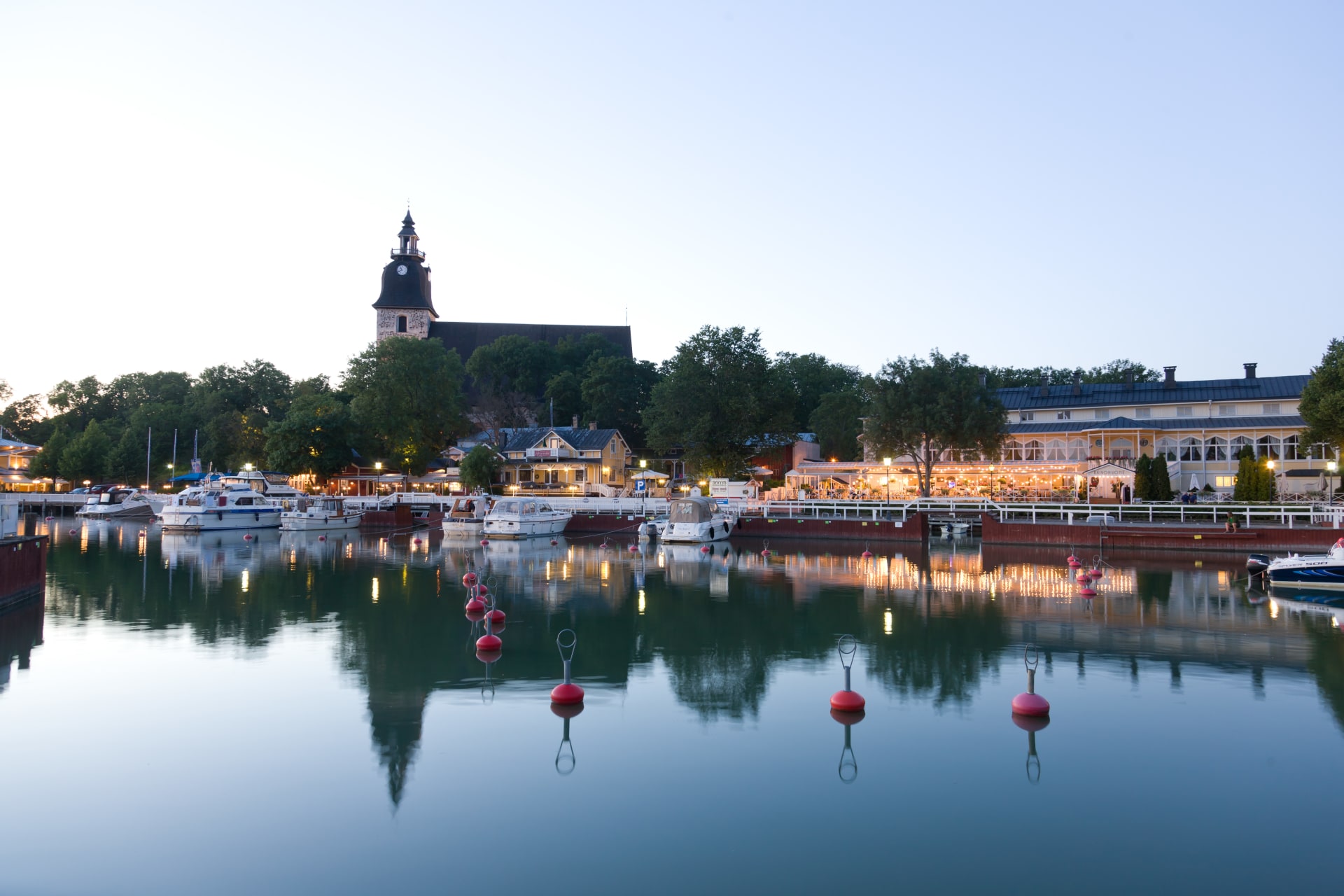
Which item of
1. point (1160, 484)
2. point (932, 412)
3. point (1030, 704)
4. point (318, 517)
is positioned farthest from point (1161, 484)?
point (318, 517)

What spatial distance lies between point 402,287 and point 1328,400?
3644 inches

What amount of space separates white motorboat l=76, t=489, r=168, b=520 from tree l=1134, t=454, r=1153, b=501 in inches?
2918

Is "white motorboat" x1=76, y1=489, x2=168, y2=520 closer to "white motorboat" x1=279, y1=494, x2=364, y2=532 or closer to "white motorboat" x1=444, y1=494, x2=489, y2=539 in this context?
"white motorboat" x1=279, y1=494, x2=364, y2=532

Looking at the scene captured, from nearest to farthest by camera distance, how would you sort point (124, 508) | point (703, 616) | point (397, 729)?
1. point (397, 729)
2. point (703, 616)
3. point (124, 508)

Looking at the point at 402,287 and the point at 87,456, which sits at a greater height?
the point at 402,287

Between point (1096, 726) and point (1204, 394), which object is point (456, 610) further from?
point (1204, 394)

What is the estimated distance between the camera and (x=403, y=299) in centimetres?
10631

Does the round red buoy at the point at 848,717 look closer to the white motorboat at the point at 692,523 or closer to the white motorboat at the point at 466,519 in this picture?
the white motorboat at the point at 692,523

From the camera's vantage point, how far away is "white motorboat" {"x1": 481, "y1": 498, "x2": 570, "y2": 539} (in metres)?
52.1

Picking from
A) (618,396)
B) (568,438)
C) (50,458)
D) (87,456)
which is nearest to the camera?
(568,438)

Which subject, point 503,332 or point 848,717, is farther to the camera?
point 503,332

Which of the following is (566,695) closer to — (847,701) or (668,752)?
(668,752)

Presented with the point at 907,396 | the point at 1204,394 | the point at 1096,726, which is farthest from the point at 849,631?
the point at 1204,394

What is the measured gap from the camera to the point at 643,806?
1086cm
